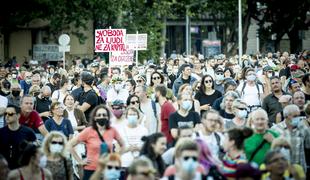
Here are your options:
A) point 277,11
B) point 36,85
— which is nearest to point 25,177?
point 36,85

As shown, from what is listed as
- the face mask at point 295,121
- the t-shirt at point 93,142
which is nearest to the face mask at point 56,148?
the t-shirt at point 93,142

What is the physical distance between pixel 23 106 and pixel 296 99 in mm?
4244

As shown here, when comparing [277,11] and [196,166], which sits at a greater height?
[277,11]

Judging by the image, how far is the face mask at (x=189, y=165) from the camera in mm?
10654

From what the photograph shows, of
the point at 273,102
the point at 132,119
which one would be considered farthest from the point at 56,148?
the point at 273,102

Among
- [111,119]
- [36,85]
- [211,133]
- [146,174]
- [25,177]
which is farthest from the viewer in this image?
[36,85]

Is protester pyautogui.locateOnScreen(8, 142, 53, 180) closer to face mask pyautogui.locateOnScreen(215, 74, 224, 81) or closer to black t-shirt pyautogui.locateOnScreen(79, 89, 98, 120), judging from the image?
black t-shirt pyautogui.locateOnScreen(79, 89, 98, 120)

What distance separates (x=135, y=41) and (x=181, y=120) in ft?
58.5

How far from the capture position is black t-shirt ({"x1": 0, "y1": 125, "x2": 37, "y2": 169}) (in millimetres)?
14359

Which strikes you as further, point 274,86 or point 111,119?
point 274,86

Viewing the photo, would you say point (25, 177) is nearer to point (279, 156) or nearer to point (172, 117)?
point (279, 156)

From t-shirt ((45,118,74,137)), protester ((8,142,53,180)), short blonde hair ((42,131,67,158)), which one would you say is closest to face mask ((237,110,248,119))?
t-shirt ((45,118,74,137))

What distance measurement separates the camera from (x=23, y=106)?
52.6 feet

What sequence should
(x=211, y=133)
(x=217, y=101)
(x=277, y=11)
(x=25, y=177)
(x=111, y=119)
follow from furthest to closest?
(x=277, y=11)
(x=217, y=101)
(x=111, y=119)
(x=211, y=133)
(x=25, y=177)
